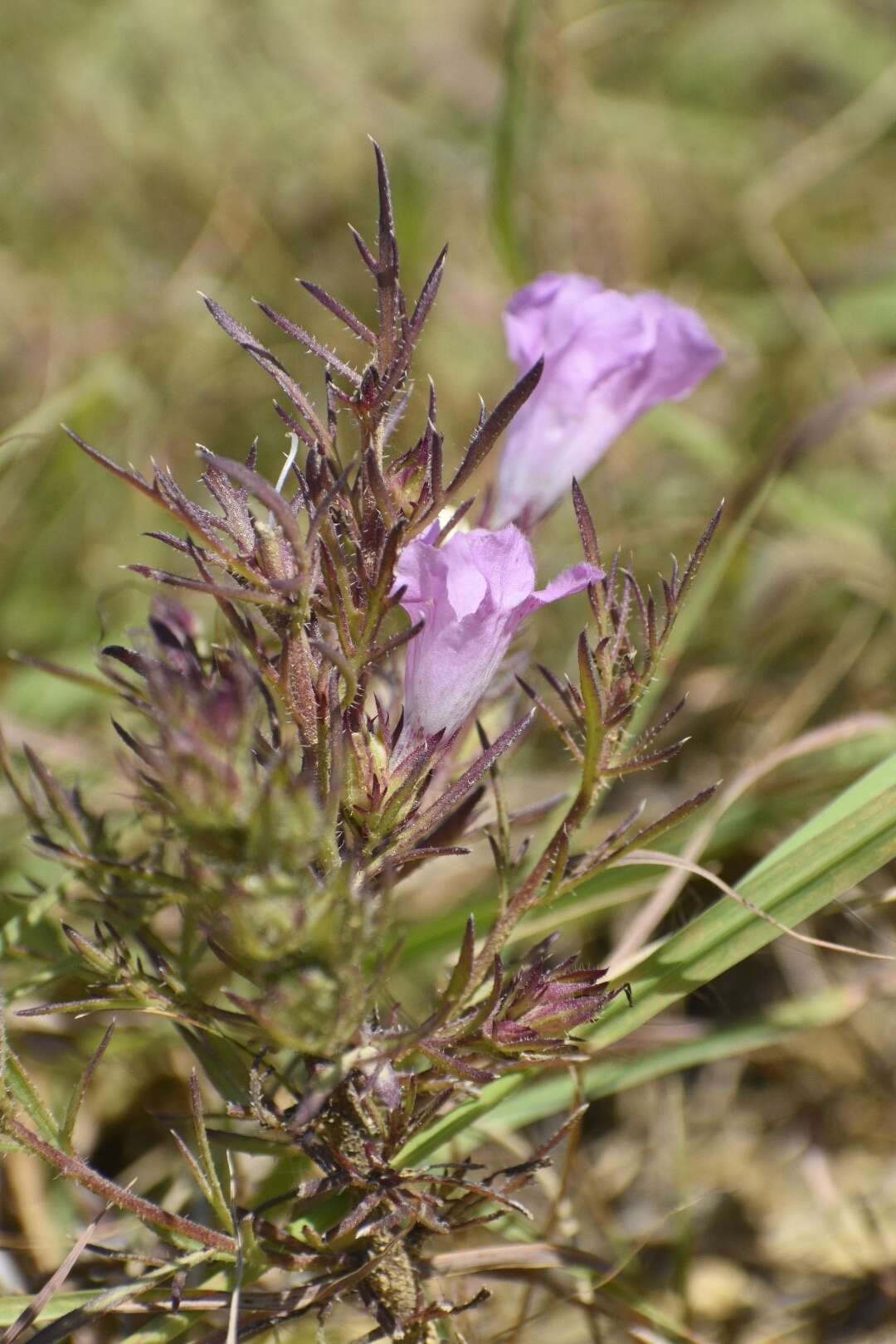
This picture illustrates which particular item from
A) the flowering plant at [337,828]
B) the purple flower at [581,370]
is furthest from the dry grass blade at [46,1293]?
the purple flower at [581,370]

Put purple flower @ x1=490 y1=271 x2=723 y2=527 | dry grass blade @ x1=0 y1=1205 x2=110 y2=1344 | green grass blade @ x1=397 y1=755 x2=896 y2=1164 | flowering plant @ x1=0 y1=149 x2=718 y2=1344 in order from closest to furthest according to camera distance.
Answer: flowering plant @ x1=0 y1=149 x2=718 y2=1344 → dry grass blade @ x1=0 y1=1205 x2=110 y2=1344 → green grass blade @ x1=397 y1=755 x2=896 y2=1164 → purple flower @ x1=490 y1=271 x2=723 y2=527

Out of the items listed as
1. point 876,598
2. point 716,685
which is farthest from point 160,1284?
point 876,598

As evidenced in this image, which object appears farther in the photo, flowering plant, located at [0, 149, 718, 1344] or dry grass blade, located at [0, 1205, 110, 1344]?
dry grass blade, located at [0, 1205, 110, 1344]

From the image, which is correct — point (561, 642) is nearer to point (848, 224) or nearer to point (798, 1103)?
point (798, 1103)

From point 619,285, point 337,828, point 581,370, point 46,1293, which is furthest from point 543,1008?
point 619,285

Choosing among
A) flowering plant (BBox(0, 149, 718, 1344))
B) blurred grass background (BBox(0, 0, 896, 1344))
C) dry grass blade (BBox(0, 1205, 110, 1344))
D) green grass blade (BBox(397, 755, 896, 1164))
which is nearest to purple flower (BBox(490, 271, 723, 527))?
flowering plant (BBox(0, 149, 718, 1344))

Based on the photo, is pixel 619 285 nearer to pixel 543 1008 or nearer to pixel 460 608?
pixel 460 608

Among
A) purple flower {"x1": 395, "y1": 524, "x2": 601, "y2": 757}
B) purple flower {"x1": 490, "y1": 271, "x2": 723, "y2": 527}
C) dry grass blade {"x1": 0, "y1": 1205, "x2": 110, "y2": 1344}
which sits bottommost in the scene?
dry grass blade {"x1": 0, "y1": 1205, "x2": 110, "y2": 1344}

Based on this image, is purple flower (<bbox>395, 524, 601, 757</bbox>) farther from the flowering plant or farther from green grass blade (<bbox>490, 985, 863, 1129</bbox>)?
green grass blade (<bbox>490, 985, 863, 1129</bbox>)
